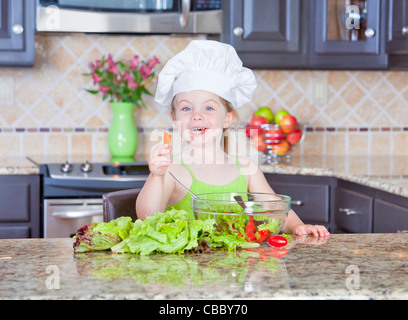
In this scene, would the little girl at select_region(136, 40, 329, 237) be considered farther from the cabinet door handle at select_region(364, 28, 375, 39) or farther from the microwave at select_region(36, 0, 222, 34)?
the cabinet door handle at select_region(364, 28, 375, 39)

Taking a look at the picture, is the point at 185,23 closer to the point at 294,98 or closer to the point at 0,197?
the point at 294,98

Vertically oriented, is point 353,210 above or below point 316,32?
below

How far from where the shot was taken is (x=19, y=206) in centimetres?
275

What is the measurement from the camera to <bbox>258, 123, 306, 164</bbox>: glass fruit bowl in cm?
316

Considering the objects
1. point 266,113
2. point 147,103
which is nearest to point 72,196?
point 147,103

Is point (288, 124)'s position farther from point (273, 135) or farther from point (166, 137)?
point (166, 137)

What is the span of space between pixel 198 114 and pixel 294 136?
1.53 m

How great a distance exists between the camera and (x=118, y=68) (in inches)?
133

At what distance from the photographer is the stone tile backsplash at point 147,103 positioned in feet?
11.0

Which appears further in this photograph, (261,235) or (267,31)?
(267,31)

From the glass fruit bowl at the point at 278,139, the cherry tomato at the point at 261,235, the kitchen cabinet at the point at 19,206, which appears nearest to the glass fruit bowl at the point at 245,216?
the cherry tomato at the point at 261,235

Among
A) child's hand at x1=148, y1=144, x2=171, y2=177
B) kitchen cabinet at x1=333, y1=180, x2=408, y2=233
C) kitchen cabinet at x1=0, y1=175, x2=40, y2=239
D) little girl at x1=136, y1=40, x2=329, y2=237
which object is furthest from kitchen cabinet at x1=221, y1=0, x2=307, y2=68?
child's hand at x1=148, y1=144, x2=171, y2=177

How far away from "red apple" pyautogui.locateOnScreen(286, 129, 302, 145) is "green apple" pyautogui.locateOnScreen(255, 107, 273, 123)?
167 mm
